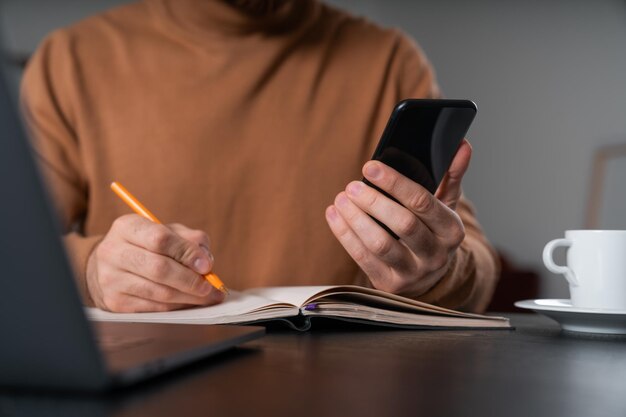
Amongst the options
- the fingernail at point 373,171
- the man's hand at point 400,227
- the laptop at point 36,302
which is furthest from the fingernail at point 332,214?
the laptop at point 36,302

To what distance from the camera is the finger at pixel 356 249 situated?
80 centimetres

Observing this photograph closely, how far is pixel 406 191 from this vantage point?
730 mm

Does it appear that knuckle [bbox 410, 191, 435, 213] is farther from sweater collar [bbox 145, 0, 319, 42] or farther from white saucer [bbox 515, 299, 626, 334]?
sweater collar [bbox 145, 0, 319, 42]

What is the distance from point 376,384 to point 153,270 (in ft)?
1.41

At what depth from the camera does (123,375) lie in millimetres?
330

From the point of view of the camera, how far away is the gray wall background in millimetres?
3312

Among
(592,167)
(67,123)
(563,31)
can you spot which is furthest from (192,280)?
(563,31)

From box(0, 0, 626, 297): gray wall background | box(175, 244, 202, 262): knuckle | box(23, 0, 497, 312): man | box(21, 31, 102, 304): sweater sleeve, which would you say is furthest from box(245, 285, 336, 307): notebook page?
box(0, 0, 626, 297): gray wall background

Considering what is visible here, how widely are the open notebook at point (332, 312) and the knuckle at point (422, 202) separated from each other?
117 millimetres

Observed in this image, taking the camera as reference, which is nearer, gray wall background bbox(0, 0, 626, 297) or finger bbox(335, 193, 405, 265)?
finger bbox(335, 193, 405, 265)

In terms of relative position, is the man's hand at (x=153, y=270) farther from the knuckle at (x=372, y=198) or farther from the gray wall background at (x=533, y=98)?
the gray wall background at (x=533, y=98)

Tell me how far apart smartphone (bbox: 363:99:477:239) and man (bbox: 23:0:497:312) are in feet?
1.46

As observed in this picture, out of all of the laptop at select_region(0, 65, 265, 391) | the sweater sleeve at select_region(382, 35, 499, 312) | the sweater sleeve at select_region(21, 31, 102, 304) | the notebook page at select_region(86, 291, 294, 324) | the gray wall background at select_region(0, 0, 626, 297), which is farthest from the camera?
the gray wall background at select_region(0, 0, 626, 297)

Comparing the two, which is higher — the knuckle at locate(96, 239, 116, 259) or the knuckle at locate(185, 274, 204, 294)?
the knuckle at locate(96, 239, 116, 259)
